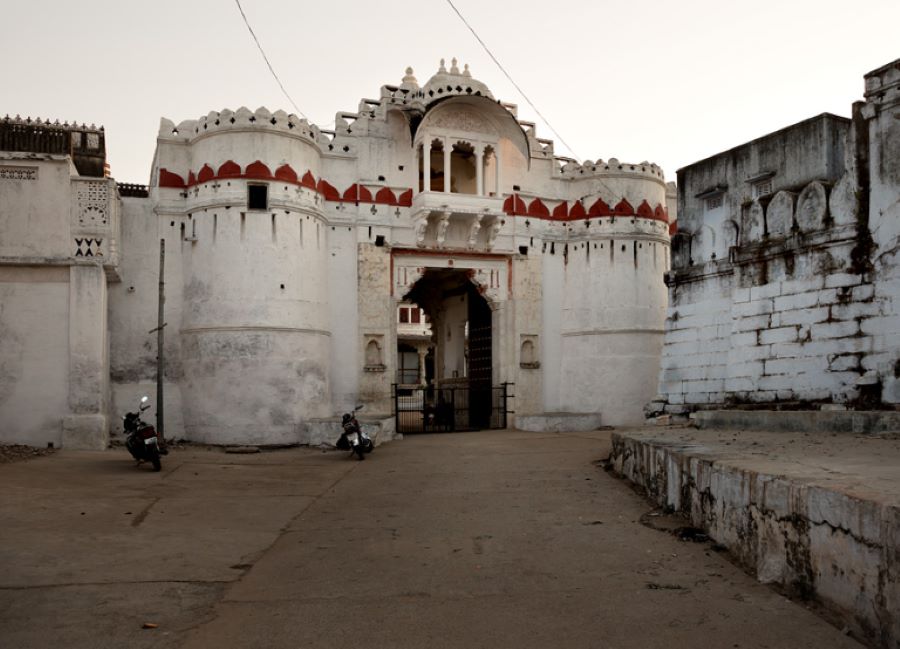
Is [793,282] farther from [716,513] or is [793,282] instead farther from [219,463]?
[219,463]

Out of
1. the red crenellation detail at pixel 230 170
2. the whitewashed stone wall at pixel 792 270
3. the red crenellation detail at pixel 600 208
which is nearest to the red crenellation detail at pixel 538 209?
→ the red crenellation detail at pixel 600 208

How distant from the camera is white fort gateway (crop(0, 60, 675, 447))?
13.0 metres

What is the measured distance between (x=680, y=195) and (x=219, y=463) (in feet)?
27.1

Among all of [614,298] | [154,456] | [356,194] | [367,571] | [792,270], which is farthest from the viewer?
[614,298]

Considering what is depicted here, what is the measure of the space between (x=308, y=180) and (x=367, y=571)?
11.7m

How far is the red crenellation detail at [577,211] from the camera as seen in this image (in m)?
18.4

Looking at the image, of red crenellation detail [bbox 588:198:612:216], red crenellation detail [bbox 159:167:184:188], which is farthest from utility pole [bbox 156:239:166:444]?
red crenellation detail [bbox 588:198:612:216]

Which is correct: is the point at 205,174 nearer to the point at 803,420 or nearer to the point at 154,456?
the point at 154,456

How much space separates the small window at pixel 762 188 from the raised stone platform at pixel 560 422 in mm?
7479

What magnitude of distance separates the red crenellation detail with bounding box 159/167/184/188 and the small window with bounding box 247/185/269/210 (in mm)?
1555

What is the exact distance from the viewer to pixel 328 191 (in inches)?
652

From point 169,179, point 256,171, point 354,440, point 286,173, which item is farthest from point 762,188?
point 169,179

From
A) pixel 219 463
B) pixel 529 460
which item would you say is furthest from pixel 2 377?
pixel 529 460

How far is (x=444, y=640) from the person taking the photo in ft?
12.6
